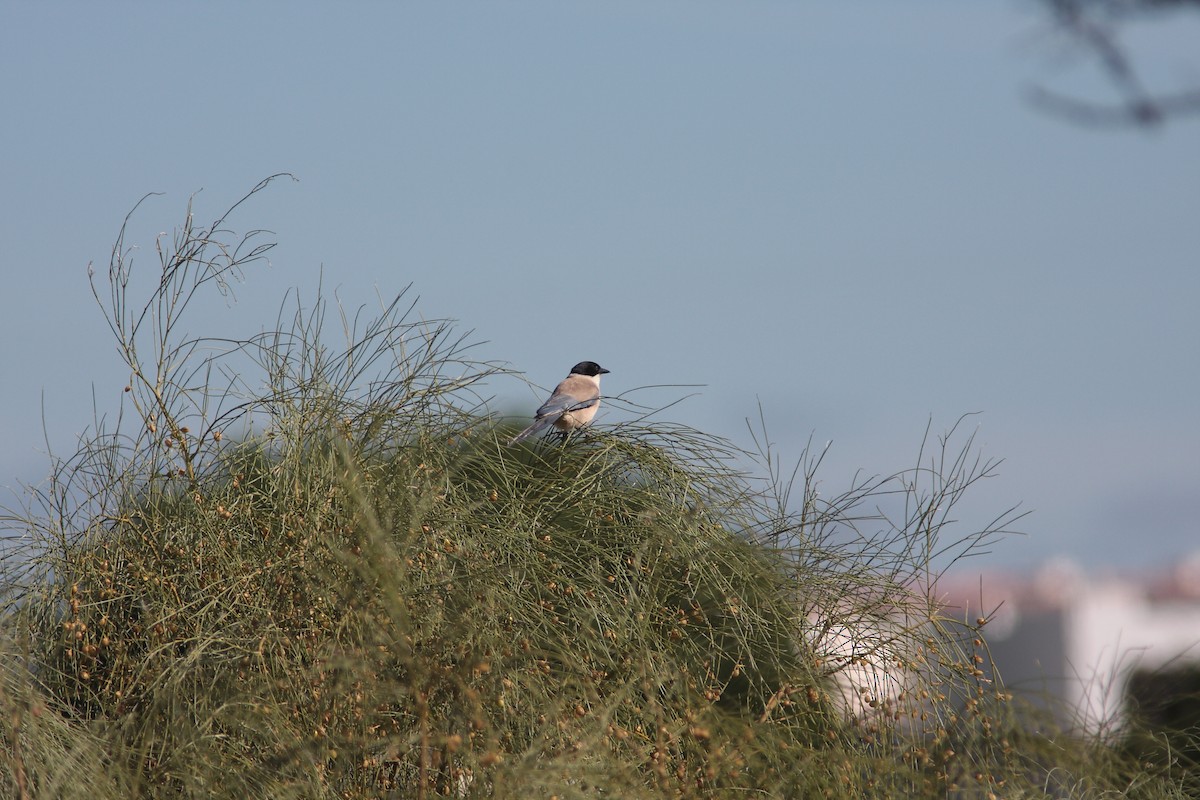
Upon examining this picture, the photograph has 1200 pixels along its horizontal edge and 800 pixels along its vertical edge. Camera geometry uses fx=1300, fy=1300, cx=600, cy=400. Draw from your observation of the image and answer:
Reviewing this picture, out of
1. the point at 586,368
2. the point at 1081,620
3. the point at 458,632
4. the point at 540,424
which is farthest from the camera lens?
the point at 1081,620

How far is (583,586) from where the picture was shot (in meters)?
4.77

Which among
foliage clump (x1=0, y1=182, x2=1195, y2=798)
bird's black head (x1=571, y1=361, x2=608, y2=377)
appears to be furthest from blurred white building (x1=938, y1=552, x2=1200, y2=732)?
foliage clump (x1=0, y1=182, x2=1195, y2=798)

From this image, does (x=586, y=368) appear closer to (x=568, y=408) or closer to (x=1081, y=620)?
(x=568, y=408)

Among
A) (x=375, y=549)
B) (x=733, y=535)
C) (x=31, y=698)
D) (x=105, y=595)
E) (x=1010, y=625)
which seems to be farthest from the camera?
(x=1010, y=625)

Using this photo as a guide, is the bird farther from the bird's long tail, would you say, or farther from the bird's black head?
the bird's black head

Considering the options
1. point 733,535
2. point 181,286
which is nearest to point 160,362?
point 181,286

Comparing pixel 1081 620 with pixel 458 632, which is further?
pixel 1081 620

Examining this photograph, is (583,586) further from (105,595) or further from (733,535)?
(105,595)

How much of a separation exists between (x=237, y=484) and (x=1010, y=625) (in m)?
30.0

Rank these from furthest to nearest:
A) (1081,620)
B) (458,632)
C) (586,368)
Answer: (1081,620) → (586,368) → (458,632)

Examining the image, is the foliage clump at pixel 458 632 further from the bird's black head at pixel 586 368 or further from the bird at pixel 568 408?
the bird's black head at pixel 586 368

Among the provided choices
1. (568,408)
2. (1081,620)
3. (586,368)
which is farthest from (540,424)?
(1081,620)

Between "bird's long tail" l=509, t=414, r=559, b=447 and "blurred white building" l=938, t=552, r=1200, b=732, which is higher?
"bird's long tail" l=509, t=414, r=559, b=447

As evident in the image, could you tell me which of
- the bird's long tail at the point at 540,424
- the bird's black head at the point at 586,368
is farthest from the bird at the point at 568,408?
the bird's black head at the point at 586,368
